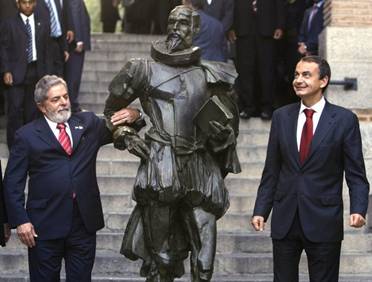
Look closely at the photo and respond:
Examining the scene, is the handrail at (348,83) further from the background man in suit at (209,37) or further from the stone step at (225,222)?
the stone step at (225,222)

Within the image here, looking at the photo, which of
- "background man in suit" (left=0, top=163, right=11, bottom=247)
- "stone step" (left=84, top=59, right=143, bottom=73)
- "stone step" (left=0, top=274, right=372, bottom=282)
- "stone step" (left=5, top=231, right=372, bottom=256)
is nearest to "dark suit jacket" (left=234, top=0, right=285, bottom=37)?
"stone step" (left=84, top=59, right=143, bottom=73)

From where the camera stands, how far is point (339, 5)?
13.9m

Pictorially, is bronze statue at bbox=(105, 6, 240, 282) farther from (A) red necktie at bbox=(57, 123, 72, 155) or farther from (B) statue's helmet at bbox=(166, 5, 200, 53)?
(A) red necktie at bbox=(57, 123, 72, 155)

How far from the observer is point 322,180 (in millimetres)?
8031

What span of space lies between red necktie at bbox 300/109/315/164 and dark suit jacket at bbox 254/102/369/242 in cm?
4

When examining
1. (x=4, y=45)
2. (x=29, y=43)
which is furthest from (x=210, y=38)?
(x=4, y=45)

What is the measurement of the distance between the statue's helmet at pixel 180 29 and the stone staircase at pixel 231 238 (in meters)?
2.99

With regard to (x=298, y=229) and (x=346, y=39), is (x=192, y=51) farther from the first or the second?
(x=346, y=39)

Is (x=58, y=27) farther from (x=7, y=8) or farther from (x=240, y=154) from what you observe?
(x=240, y=154)

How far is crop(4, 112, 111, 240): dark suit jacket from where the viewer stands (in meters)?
8.31

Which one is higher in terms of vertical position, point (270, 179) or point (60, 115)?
point (60, 115)

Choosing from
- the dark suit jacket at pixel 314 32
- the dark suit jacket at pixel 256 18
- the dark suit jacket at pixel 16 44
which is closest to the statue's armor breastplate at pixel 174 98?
the dark suit jacket at pixel 16 44

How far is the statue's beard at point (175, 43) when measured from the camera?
8273 mm

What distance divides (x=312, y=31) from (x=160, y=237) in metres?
6.69
